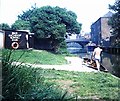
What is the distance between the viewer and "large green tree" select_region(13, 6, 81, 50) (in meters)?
13.9

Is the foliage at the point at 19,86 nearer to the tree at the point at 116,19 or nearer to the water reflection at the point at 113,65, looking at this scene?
the water reflection at the point at 113,65

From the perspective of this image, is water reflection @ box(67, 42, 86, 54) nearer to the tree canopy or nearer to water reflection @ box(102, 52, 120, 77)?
the tree canopy

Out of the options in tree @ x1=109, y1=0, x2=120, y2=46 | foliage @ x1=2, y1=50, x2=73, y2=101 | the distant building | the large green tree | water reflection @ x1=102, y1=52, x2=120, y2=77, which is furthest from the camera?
the distant building

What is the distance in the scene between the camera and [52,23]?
45.6 feet

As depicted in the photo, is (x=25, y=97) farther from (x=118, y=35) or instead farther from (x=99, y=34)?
(x=99, y=34)

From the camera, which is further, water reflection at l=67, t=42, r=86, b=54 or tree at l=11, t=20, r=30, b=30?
water reflection at l=67, t=42, r=86, b=54

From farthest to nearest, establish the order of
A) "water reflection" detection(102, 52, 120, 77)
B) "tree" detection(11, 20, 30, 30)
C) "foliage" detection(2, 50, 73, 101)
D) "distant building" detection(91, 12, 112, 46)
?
"distant building" detection(91, 12, 112, 46)
"tree" detection(11, 20, 30, 30)
"water reflection" detection(102, 52, 120, 77)
"foliage" detection(2, 50, 73, 101)

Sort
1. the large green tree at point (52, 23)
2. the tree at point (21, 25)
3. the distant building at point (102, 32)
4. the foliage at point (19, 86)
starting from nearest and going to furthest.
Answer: the foliage at point (19, 86), the tree at point (21, 25), the large green tree at point (52, 23), the distant building at point (102, 32)

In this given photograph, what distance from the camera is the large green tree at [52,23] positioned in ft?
45.5

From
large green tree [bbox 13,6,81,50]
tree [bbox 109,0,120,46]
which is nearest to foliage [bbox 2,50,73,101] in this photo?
large green tree [bbox 13,6,81,50]

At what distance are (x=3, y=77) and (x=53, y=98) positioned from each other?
0.36m

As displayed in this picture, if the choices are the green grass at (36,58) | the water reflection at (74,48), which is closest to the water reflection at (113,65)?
the green grass at (36,58)

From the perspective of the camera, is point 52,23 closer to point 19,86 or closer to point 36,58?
point 36,58

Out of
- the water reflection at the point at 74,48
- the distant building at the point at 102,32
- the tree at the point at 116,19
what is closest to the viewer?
the water reflection at the point at 74,48
